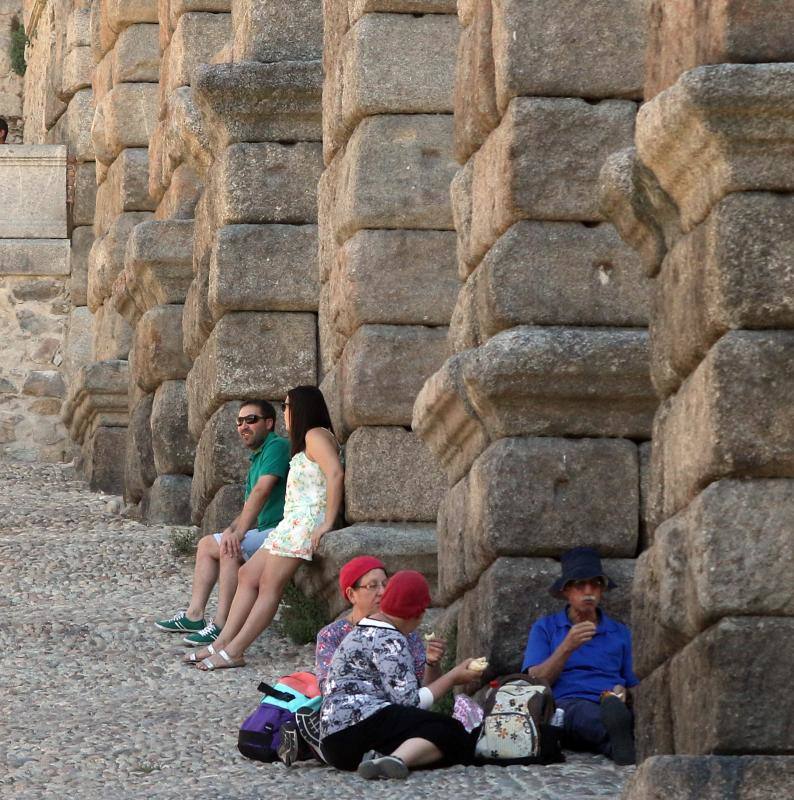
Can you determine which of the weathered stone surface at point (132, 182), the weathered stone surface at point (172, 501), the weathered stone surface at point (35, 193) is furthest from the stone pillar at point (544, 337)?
the weathered stone surface at point (35, 193)

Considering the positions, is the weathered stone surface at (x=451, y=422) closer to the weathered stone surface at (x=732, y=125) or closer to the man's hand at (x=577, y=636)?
the man's hand at (x=577, y=636)

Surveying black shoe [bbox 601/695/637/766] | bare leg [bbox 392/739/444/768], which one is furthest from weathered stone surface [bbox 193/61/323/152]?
black shoe [bbox 601/695/637/766]

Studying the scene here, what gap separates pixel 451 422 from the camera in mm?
7340

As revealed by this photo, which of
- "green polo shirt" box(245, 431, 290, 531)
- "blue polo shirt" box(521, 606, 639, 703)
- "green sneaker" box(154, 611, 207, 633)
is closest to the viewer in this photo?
"blue polo shirt" box(521, 606, 639, 703)

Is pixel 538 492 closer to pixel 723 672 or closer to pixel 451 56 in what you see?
pixel 723 672

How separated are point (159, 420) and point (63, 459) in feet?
15.3

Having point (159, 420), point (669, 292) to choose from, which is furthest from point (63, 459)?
point (669, 292)

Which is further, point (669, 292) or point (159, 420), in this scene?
point (159, 420)

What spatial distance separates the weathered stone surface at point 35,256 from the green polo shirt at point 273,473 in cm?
813

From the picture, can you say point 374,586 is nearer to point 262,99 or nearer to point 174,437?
point 262,99

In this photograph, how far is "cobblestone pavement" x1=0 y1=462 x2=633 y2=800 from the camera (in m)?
5.99

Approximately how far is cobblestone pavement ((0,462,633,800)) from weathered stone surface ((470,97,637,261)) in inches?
75.2

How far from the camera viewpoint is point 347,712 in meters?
6.28

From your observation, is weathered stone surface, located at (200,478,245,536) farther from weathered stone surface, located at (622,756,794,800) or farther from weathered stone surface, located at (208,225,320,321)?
weathered stone surface, located at (622,756,794,800)
